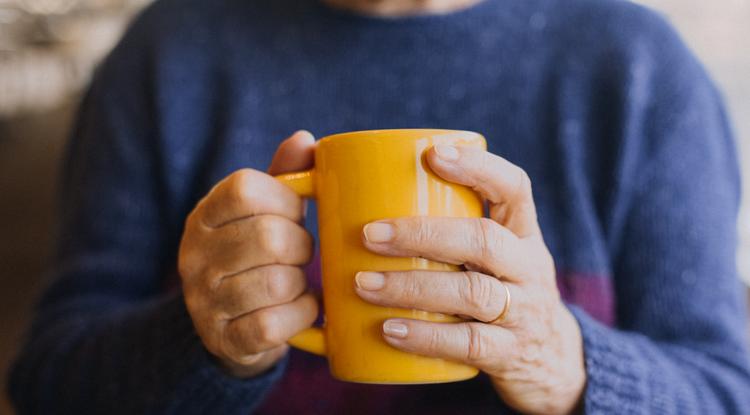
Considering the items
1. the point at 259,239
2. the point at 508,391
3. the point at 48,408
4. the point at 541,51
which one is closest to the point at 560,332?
the point at 508,391

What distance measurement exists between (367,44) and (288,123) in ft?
0.48

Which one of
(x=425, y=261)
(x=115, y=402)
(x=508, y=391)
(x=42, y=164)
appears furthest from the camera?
(x=42, y=164)

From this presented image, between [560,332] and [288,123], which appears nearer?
[560,332]

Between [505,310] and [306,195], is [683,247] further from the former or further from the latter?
[306,195]

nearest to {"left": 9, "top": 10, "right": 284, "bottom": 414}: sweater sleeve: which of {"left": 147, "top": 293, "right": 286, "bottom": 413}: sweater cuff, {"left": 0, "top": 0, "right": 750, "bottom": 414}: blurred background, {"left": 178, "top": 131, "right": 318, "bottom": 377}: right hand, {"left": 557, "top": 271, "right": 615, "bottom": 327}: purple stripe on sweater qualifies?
{"left": 147, "top": 293, "right": 286, "bottom": 413}: sweater cuff

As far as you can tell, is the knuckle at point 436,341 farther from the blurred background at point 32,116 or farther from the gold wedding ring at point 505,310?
the blurred background at point 32,116

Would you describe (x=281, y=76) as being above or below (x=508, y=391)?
above

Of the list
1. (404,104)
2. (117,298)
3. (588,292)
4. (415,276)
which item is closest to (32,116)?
(117,298)

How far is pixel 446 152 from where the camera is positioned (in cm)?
50

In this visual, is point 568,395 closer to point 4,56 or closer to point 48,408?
point 48,408

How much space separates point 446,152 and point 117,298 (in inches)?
22.0

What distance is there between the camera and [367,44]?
895mm

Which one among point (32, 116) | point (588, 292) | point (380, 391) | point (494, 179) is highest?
point (494, 179)

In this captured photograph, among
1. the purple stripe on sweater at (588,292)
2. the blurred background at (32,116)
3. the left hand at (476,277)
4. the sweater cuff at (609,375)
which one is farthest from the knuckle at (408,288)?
the blurred background at (32,116)
